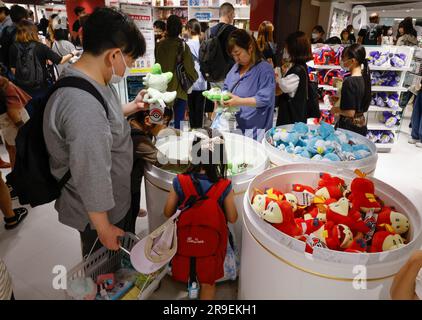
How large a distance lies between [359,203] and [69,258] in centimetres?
217

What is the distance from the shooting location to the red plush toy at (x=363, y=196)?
1.67m

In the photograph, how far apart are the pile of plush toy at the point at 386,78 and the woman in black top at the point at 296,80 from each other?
235 centimetres

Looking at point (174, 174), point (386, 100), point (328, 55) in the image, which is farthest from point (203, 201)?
point (386, 100)

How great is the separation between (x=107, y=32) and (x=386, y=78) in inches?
182

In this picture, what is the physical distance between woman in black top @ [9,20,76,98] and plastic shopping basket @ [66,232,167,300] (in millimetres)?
2995

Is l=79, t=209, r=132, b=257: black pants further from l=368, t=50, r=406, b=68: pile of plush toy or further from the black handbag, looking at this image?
l=368, t=50, r=406, b=68: pile of plush toy

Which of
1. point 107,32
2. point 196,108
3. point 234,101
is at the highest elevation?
point 107,32

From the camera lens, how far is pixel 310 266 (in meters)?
1.32

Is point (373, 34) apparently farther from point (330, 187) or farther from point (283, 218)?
point (283, 218)

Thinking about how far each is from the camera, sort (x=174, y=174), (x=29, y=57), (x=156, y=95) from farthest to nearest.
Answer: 1. (x=29, y=57)
2. (x=156, y=95)
3. (x=174, y=174)

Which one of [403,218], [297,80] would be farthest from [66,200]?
[297,80]

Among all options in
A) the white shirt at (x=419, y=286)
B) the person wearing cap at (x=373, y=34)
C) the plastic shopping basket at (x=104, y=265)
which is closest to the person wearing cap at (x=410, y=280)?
the white shirt at (x=419, y=286)

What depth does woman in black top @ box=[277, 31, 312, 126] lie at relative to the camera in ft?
9.30

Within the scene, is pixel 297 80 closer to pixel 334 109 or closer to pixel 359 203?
pixel 334 109
